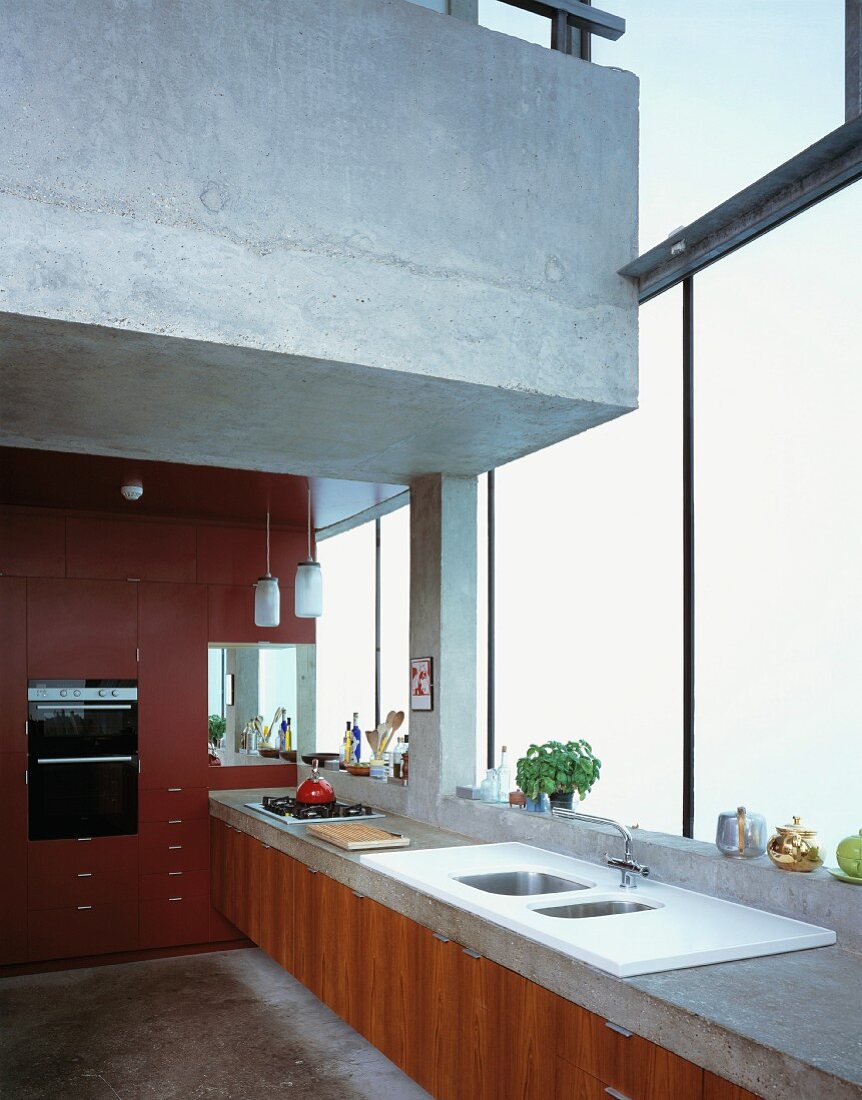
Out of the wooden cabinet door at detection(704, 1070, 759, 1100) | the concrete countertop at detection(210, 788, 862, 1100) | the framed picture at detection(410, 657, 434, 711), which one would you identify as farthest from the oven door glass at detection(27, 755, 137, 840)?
the wooden cabinet door at detection(704, 1070, 759, 1100)

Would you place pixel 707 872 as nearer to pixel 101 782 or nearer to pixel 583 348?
pixel 583 348

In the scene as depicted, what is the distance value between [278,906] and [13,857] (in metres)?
1.77

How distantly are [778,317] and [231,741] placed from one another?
14.0ft

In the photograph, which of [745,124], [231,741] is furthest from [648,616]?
[231,741]

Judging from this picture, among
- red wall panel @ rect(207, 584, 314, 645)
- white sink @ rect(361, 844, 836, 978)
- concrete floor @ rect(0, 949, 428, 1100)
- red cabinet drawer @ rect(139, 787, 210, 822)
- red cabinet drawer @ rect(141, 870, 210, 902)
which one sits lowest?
concrete floor @ rect(0, 949, 428, 1100)

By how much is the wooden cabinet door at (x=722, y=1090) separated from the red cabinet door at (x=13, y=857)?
4.54 metres

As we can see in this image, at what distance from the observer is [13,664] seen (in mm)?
5652

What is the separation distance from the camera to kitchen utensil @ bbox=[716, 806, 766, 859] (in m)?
2.89

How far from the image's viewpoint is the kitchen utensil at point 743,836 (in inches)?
114

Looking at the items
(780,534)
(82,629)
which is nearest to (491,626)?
(780,534)

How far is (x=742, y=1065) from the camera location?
1.82 metres

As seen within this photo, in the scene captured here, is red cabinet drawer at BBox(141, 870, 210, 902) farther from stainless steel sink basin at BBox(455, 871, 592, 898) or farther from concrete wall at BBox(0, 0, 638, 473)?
concrete wall at BBox(0, 0, 638, 473)

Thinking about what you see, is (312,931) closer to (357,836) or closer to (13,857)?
(357,836)

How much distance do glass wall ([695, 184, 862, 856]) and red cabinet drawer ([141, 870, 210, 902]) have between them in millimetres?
3329
